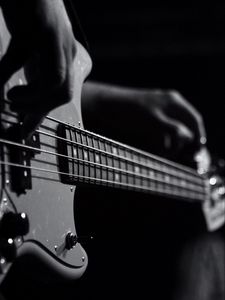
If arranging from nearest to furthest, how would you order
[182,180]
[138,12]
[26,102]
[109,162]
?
[26,102] < [109,162] < [182,180] < [138,12]

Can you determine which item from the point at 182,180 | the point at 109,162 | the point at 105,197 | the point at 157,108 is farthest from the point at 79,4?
the point at 109,162

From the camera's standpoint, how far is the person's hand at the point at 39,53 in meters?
0.51

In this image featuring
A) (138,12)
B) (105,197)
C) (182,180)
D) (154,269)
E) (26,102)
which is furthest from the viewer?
(138,12)

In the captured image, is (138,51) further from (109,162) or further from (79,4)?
(109,162)

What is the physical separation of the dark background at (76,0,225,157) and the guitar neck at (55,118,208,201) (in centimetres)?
53

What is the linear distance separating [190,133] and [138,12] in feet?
2.26

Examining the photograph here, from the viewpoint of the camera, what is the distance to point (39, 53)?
522 millimetres

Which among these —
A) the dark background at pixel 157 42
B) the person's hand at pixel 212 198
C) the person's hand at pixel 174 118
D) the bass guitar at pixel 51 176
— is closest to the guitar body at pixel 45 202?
the bass guitar at pixel 51 176

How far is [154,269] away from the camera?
1.13 meters

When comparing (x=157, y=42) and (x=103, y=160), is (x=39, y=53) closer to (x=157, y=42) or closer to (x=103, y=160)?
(x=103, y=160)

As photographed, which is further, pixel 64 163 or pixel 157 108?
pixel 157 108

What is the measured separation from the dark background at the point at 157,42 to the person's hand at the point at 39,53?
1191 mm

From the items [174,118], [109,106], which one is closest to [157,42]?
[174,118]

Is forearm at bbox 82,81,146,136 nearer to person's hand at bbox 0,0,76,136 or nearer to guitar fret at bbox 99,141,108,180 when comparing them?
guitar fret at bbox 99,141,108,180
